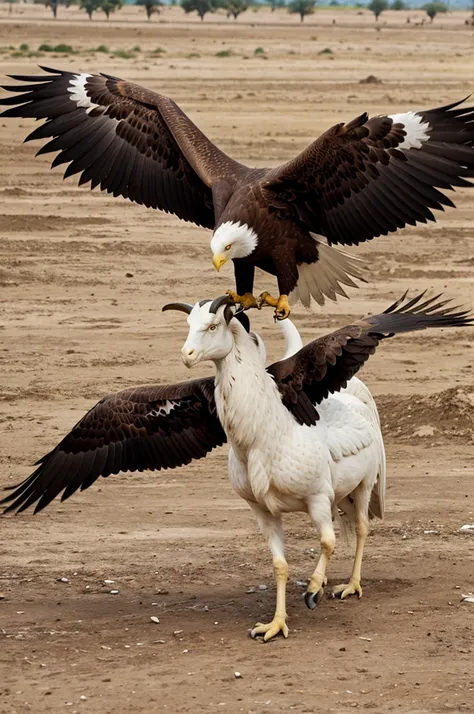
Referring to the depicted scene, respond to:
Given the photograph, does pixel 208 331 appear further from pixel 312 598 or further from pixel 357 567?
pixel 357 567

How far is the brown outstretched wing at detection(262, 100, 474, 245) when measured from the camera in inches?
316

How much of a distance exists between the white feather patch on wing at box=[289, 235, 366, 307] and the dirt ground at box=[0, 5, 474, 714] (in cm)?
139

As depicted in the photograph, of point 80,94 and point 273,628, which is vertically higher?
point 80,94

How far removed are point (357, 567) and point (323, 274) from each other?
1787 millimetres

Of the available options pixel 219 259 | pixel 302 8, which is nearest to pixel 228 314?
pixel 219 259

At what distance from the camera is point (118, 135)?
29.6ft

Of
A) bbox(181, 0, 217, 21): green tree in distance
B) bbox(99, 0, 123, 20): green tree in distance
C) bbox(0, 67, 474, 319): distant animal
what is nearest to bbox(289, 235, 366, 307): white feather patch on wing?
bbox(0, 67, 474, 319): distant animal

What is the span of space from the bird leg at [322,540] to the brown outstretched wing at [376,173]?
5.64 feet

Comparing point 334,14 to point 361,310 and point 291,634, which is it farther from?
point 291,634

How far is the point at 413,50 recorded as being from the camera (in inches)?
2322

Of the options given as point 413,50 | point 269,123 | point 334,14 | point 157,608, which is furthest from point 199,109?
point 334,14

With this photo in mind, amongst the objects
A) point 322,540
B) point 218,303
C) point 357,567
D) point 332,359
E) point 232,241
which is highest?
point 232,241

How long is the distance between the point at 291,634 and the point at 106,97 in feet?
11.4

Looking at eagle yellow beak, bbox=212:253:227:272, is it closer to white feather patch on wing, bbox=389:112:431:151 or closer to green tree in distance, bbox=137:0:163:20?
white feather patch on wing, bbox=389:112:431:151
